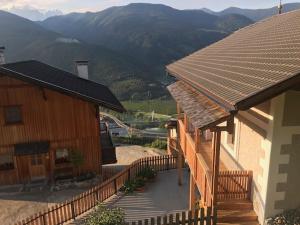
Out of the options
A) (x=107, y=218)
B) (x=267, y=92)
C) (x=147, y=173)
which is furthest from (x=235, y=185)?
(x=147, y=173)

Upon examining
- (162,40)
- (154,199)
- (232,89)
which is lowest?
(154,199)

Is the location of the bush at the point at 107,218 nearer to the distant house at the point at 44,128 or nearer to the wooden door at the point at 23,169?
the distant house at the point at 44,128

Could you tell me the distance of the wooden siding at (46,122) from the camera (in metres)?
17.0

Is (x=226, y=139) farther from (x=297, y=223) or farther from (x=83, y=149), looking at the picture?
(x=83, y=149)

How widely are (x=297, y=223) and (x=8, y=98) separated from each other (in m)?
15.0

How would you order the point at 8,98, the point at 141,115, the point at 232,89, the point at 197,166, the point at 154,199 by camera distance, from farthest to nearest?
1. the point at 141,115
2. the point at 8,98
3. the point at 154,199
4. the point at 197,166
5. the point at 232,89

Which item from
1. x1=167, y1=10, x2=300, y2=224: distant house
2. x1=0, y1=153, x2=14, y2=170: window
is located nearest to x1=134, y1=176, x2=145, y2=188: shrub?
x1=167, y1=10, x2=300, y2=224: distant house

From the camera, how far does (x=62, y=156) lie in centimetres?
1847

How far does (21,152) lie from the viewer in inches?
671

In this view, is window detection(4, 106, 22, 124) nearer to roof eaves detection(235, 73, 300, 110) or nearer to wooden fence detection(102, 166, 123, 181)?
wooden fence detection(102, 166, 123, 181)

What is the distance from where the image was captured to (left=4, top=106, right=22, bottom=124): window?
675 inches

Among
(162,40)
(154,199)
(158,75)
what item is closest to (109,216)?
(154,199)

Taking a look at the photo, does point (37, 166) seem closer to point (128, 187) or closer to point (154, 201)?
point (128, 187)

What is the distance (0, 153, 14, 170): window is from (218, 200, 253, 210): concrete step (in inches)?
520
